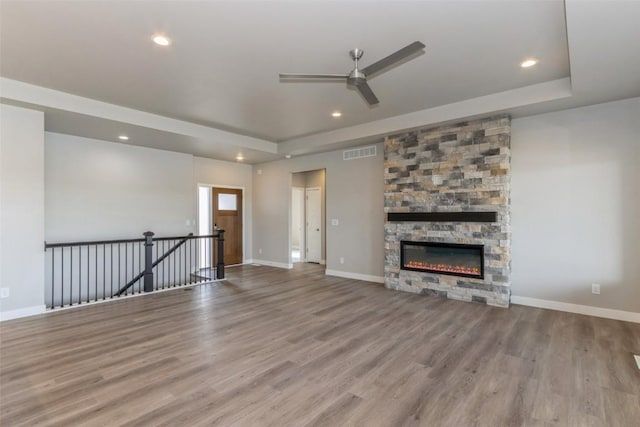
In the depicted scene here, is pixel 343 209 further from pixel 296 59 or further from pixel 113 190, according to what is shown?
pixel 113 190

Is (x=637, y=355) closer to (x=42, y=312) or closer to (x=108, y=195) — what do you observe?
(x=42, y=312)

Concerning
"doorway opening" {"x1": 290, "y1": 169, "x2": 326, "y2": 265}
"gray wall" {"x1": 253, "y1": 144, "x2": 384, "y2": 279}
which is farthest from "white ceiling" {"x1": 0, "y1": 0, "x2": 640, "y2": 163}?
"doorway opening" {"x1": 290, "y1": 169, "x2": 326, "y2": 265}

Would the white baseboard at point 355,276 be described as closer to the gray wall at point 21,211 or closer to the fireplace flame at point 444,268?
the fireplace flame at point 444,268

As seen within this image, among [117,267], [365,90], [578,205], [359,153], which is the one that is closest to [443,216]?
[578,205]

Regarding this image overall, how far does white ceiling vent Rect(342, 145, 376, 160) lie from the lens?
6.38 m

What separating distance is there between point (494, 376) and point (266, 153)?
610cm

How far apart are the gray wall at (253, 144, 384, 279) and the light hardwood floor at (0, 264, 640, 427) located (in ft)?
6.49

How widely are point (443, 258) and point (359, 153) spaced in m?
2.77

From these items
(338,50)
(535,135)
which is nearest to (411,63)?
(338,50)

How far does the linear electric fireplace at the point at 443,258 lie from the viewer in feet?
16.0

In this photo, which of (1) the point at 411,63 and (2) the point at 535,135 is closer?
(1) the point at 411,63

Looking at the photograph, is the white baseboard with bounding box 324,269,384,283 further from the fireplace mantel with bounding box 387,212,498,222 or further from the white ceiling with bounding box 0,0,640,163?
the white ceiling with bounding box 0,0,640,163

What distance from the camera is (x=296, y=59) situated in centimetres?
333

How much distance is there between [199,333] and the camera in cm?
→ 363
